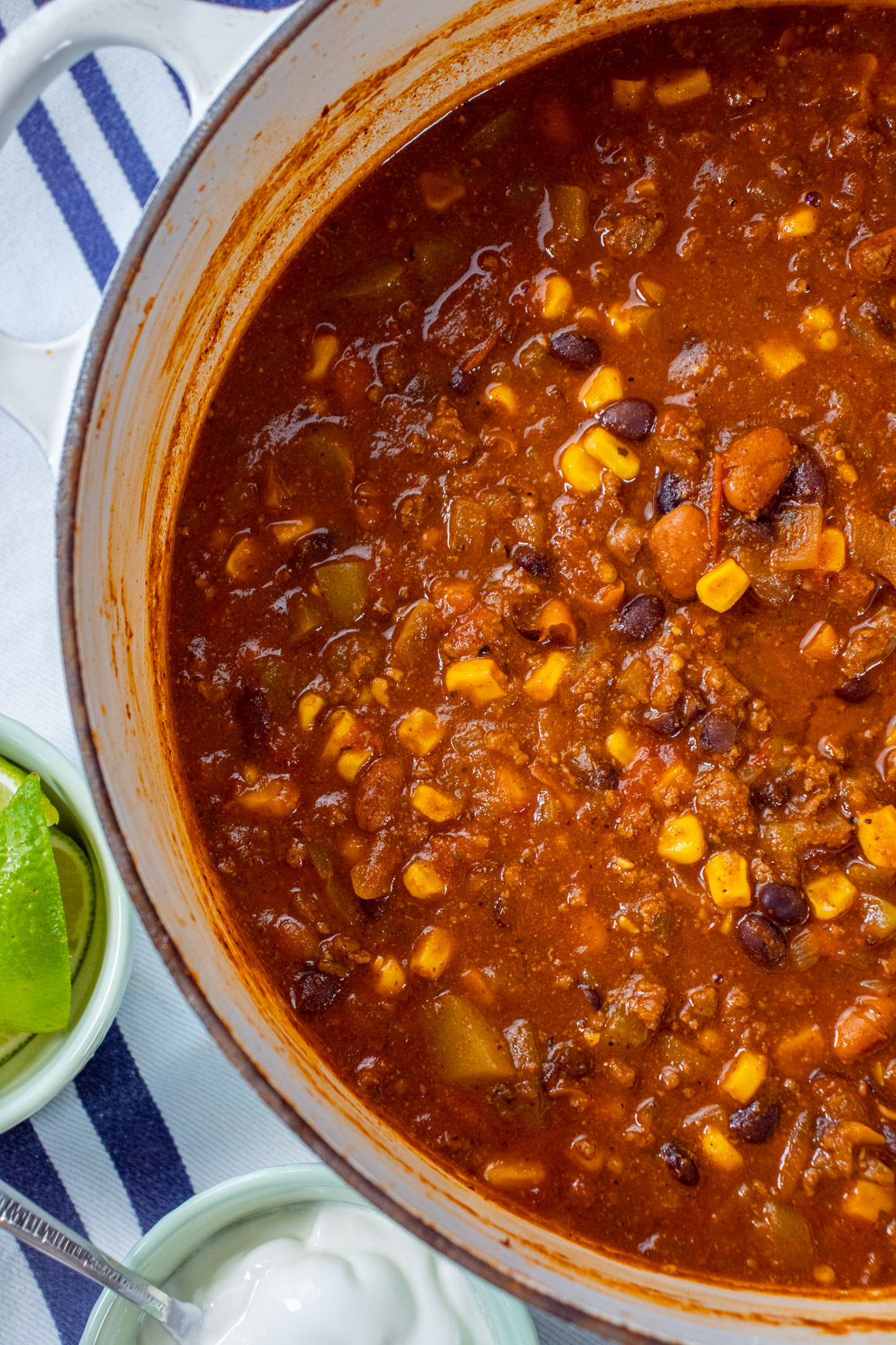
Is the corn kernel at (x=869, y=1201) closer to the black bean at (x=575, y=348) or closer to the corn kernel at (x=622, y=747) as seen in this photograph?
the corn kernel at (x=622, y=747)

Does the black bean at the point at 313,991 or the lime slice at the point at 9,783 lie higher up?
the lime slice at the point at 9,783

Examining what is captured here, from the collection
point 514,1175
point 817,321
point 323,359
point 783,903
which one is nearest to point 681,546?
point 817,321

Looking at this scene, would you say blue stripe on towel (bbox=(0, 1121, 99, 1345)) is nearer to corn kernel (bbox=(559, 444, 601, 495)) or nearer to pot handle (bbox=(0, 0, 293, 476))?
pot handle (bbox=(0, 0, 293, 476))

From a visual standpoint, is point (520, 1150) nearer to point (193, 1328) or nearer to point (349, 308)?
point (193, 1328)

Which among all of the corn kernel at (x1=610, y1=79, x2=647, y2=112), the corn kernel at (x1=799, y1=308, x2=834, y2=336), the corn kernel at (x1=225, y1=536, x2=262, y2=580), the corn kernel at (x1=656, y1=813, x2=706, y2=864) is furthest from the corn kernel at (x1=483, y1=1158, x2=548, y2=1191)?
the corn kernel at (x1=610, y1=79, x2=647, y2=112)

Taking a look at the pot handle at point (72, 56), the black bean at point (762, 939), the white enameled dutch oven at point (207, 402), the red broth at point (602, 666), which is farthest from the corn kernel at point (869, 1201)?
the pot handle at point (72, 56)
